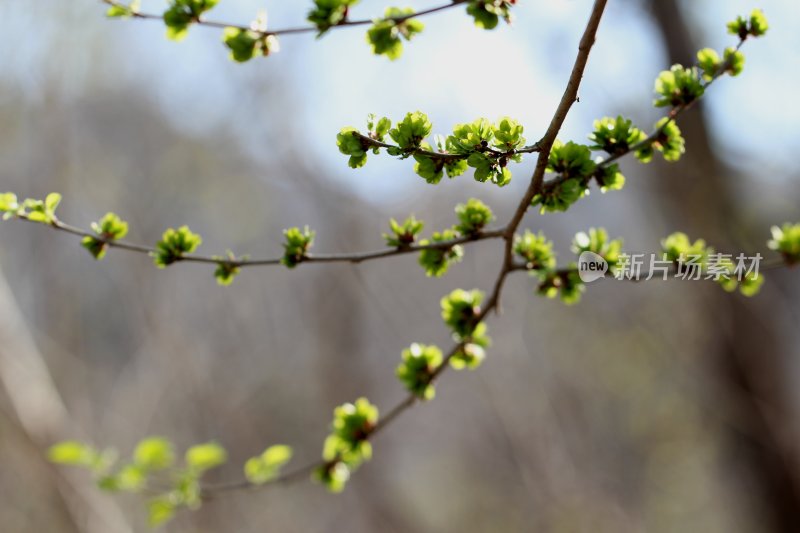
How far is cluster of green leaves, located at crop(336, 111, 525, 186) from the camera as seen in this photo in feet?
1.64

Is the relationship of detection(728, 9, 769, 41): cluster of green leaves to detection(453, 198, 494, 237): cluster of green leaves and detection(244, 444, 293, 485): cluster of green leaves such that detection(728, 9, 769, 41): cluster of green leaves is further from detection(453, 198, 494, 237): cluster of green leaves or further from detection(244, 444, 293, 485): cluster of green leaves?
detection(244, 444, 293, 485): cluster of green leaves

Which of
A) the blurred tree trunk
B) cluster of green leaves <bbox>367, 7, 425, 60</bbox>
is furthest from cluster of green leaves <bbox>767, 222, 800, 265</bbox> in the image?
the blurred tree trunk

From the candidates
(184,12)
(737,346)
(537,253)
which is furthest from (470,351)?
(737,346)

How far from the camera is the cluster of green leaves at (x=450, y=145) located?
50 cm

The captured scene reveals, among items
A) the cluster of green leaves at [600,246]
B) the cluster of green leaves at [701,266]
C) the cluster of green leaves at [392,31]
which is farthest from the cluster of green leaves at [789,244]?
the cluster of green leaves at [392,31]

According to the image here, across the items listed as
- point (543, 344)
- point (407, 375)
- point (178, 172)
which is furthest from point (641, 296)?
point (407, 375)

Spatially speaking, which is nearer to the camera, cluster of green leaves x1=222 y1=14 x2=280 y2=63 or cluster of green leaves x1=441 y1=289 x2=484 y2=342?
cluster of green leaves x1=222 y1=14 x2=280 y2=63

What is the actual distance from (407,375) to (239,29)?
0.43 metres

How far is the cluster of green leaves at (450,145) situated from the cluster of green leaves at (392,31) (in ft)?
0.17

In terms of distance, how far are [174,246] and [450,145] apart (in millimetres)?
322

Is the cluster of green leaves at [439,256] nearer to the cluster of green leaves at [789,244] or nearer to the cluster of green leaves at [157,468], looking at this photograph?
the cluster of green leaves at [789,244]

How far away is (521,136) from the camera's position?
0.51 metres

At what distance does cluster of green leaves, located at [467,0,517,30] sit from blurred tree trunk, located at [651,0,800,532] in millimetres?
1777

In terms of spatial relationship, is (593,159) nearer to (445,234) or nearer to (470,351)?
(445,234)
